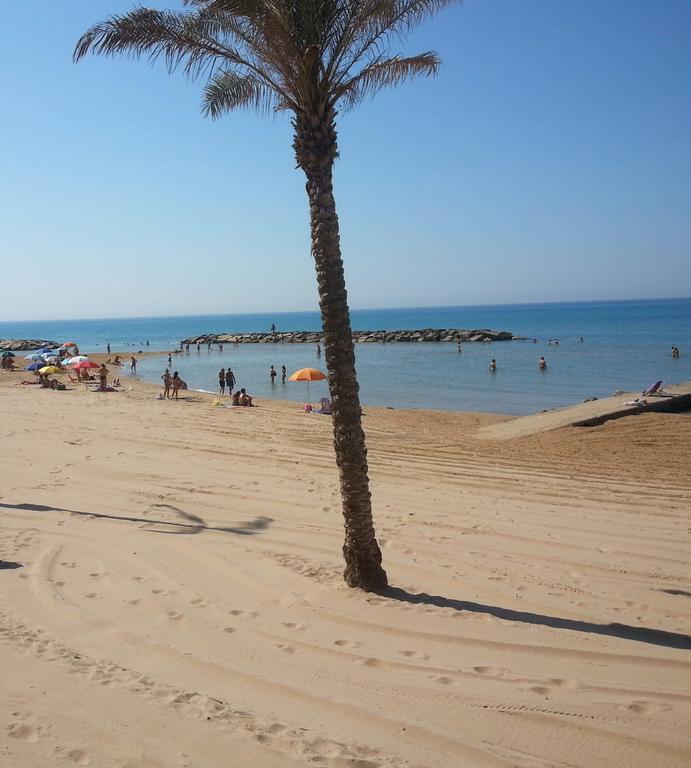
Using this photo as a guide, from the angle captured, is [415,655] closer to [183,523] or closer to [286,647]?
[286,647]

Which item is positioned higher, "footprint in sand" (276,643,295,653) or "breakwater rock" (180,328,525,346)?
"breakwater rock" (180,328,525,346)

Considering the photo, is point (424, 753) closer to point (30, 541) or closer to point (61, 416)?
point (30, 541)

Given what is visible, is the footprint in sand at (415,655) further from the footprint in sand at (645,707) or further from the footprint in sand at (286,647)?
the footprint in sand at (645,707)

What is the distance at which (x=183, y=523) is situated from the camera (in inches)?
352

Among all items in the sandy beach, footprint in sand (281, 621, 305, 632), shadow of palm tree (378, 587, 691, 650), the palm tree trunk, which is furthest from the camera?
the palm tree trunk

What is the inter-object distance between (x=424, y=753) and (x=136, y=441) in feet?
41.1

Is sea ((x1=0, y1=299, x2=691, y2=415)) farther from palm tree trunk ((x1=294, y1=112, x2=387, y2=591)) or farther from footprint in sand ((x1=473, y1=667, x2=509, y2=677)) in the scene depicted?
footprint in sand ((x1=473, y1=667, x2=509, y2=677))

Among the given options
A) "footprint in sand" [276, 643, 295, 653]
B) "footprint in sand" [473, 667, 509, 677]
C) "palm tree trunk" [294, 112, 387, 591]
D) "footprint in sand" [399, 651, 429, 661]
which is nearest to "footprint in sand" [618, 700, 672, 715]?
"footprint in sand" [473, 667, 509, 677]

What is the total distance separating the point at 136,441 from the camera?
15156 mm

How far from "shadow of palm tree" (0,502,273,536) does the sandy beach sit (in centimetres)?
5

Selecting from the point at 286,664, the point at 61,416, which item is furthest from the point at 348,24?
the point at 61,416

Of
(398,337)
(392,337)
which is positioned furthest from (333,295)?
(392,337)

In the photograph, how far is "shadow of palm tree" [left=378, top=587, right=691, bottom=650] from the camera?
540 cm

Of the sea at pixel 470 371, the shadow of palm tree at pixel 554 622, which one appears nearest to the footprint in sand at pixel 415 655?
the shadow of palm tree at pixel 554 622
